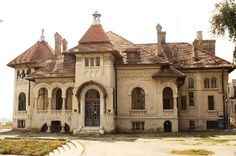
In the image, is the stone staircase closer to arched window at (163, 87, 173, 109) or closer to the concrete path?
the concrete path

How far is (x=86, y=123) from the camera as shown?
32.4 m

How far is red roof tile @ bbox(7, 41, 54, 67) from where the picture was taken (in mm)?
39188

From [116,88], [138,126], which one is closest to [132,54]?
[116,88]

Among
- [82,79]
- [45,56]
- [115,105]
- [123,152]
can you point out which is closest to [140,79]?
[115,105]

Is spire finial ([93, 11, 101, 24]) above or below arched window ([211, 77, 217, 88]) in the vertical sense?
above

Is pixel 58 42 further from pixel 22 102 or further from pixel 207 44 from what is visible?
pixel 207 44

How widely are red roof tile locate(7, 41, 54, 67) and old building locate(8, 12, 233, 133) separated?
154 mm

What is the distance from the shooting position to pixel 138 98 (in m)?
34.6

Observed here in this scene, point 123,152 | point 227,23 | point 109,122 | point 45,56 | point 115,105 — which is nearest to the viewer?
point 123,152

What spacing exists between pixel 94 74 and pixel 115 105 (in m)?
3.95

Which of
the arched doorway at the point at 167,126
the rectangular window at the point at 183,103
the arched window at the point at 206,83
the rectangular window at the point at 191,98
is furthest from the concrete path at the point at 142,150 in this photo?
the arched window at the point at 206,83

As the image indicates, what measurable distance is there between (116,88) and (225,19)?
586 inches

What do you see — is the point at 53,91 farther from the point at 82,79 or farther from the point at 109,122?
the point at 109,122

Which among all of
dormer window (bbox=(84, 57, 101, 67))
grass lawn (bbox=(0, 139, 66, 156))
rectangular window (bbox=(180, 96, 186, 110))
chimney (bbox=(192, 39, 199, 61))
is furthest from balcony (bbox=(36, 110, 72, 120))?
chimney (bbox=(192, 39, 199, 61))
